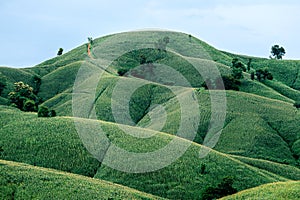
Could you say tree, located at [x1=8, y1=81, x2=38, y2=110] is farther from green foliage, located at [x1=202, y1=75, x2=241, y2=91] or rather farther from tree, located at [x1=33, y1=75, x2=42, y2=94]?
green foliage, located at [x1=202, y1=75, x2=241, y2=91]

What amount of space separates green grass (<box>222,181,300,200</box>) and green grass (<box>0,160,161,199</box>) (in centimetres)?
1324

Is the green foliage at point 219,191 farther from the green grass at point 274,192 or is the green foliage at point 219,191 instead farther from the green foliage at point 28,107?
the green foliage at point 28,107

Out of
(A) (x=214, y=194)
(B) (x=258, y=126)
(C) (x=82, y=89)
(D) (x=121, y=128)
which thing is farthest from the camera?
(C) (x=82, y=89)

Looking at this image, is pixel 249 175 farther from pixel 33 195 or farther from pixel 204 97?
pixel 204 97

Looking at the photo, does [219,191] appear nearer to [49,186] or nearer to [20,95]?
[49,186]

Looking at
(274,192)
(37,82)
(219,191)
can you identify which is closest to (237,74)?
(37,82)

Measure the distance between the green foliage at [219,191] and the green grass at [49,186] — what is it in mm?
8871

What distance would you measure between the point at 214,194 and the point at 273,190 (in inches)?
374

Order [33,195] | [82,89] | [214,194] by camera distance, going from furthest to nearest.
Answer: [82,89], [214,194], [33,195]

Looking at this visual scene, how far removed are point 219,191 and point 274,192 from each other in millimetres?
9972

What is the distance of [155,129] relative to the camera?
103 m

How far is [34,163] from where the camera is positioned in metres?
72.9

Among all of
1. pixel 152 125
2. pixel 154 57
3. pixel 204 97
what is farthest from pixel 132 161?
pixel 154 57

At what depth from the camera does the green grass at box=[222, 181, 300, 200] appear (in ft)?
168
